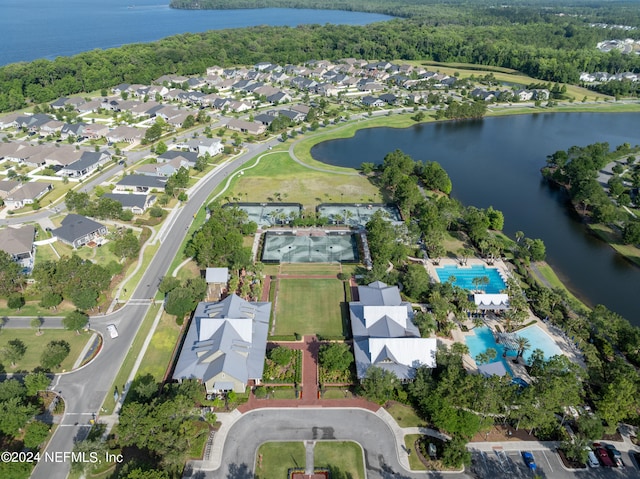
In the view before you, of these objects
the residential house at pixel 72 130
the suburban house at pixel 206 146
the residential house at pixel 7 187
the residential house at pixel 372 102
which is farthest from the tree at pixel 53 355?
the residential house at pixel 372 102

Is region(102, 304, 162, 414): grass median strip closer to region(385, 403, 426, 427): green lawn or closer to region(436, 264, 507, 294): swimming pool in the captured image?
region(385, 403, 426, 427): green lawn

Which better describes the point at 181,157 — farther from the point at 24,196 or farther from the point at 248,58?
the point at 248,58

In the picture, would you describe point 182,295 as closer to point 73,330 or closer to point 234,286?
point 234,286

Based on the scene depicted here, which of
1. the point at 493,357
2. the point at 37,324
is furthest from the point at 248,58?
the point at 493,357

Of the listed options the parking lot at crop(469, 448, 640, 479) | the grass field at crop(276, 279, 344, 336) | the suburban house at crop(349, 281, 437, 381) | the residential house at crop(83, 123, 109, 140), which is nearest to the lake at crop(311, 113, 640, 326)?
the parking lot at crop(469, 448, 640, 479)

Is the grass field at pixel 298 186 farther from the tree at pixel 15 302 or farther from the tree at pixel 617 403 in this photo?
the tree at pixel 617 403
